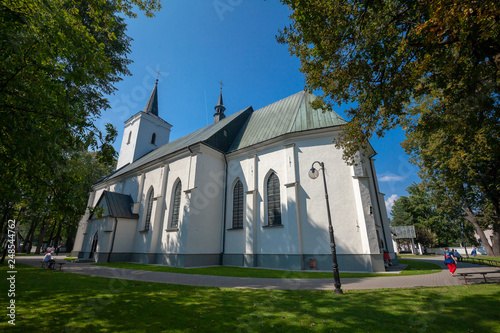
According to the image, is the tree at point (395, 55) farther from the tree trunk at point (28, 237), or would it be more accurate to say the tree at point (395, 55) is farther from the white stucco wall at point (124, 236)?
the tree trunk at point (28, 237)

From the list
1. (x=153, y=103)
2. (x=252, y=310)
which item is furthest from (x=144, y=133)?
(x=252, y=310)

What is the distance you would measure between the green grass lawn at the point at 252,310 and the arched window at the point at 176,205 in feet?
36.6

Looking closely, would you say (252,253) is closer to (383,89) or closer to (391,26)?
(383,89)

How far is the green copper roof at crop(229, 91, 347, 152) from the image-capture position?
17219mm

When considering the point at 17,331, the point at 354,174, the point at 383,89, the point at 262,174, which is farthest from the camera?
the point at 262,174

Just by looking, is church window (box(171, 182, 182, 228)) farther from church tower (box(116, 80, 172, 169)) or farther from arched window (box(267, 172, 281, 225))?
church tower (box(116, 80, 172, 169))

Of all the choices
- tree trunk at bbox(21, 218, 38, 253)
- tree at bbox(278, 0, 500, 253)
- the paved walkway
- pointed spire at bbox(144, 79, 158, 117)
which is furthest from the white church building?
tree trunk at bbox(21, 218, 38, 253)

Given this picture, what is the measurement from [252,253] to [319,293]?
9.08 meters

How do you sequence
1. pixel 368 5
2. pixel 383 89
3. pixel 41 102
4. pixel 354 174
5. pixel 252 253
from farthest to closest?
pixel 252 253
pixel 354 174
pixel 383 89
pixel 368 5
pixel 41 102

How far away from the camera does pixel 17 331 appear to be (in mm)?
3932

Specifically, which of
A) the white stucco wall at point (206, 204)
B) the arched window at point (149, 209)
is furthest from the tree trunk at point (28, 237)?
the white stucco wall at point (206, 204)

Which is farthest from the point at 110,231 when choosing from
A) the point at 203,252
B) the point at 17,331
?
the point at 17,331

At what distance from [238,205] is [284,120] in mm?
8179

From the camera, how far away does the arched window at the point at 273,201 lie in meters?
16.4
